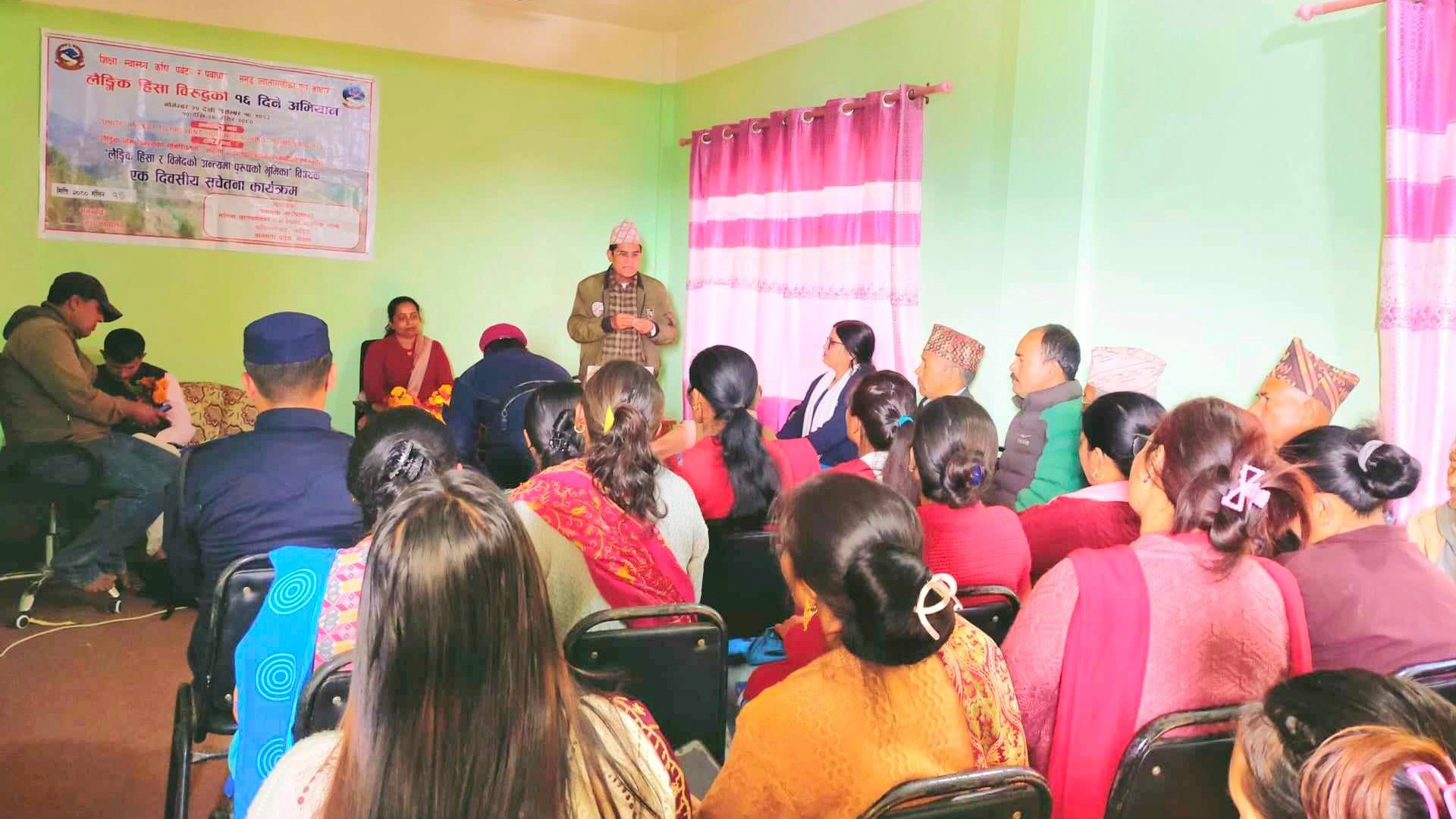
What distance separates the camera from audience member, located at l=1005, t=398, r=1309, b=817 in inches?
59.1

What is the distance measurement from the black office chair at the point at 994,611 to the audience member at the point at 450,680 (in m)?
1.12

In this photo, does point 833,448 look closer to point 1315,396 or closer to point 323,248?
point 1315,396

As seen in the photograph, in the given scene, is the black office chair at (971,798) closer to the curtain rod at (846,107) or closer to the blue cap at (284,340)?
the blue cap at (284,340)

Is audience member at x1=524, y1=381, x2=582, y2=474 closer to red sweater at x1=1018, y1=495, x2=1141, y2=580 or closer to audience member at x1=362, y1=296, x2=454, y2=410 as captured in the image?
→ red sweater at x1=1018, y1=495, x2=1141, y2=580

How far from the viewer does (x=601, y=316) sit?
561 centimetres

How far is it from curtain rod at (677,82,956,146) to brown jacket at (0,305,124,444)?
3.24 metres

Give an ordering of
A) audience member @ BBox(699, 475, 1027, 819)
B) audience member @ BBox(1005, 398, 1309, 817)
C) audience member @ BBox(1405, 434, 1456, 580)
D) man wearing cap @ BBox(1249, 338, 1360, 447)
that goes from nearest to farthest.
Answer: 1. audience member @ BBox(699, 475, 1027, 819)
2. audience member @ BBox(1005, 398, 1309, 817)
3. audience member @ BBox(1405, 434, 1456, 580)
4. man wearing cap @ BBox(1249, 338, 1360, 447)

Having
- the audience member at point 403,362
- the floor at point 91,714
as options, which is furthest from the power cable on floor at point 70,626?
the audience member at point 403,362

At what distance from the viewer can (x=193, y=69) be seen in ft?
16.7

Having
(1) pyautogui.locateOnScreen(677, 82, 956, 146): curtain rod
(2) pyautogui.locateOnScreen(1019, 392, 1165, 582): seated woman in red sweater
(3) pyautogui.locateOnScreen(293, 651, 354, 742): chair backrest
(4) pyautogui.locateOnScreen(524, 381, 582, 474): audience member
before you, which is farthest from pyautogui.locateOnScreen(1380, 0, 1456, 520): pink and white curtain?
(3) pyautogui.locateOnScreen(293, 651, 354, 742): chair backrest

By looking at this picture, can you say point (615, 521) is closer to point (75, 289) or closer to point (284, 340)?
point (284, 340)

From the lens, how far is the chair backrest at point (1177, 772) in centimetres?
132

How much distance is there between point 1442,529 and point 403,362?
4.70 meters

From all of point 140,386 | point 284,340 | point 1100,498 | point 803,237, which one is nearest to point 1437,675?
point 1100,498
